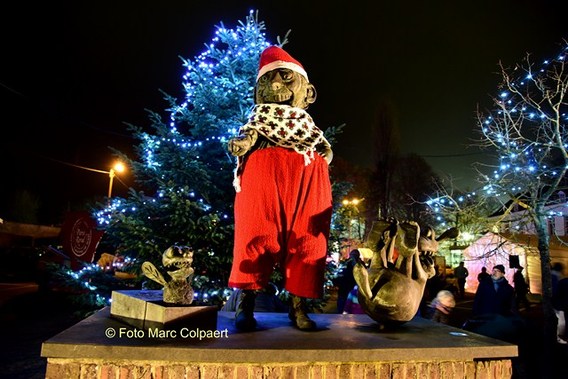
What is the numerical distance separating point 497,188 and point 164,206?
317 inches

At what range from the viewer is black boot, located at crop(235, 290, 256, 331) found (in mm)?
2793

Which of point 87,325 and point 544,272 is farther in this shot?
point 544,272

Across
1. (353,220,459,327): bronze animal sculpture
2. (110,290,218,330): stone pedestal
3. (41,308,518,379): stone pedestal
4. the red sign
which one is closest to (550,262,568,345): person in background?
(353,220,459,327): bronze animal sculpture

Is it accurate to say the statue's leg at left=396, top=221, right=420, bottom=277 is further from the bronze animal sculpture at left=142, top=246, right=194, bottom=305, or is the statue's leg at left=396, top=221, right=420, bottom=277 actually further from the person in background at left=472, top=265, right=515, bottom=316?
the person in background at left=472, top=265, right=515, bottom=316

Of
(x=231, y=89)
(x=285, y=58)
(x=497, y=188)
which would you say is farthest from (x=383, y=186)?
(x=285, y=58)

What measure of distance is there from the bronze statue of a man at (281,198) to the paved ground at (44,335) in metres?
1.93

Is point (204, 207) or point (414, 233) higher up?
point (204, 207)

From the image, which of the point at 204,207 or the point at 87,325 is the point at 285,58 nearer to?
the point at 87,325

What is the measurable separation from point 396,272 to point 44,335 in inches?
322

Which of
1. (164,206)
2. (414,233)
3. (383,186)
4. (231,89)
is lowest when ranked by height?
(414,233)

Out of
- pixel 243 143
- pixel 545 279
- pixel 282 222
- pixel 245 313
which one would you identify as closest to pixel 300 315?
pixel 245 313

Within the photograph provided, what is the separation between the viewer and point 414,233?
2965 mm

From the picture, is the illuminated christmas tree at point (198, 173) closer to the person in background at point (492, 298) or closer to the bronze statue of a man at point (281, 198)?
the bronze statue of a man at point (281, 198)

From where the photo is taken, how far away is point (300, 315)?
2930mm
